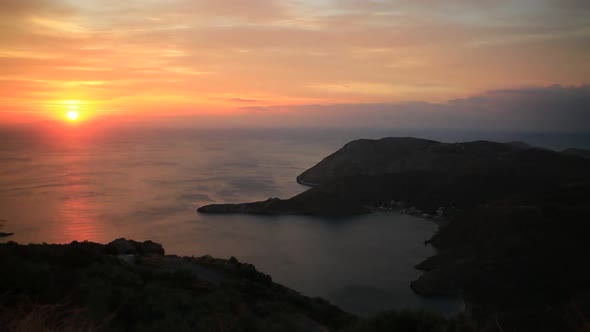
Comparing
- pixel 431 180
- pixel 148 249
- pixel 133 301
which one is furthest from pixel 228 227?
pixel 133 301

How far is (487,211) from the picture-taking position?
27.6m

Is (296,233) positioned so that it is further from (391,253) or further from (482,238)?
(482,238)

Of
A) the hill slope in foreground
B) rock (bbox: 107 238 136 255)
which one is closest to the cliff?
rock (bbox: 107 238 136 255)

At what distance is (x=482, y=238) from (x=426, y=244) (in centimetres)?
643

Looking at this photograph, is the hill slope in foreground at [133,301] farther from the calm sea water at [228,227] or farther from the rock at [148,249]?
the calm sea water at [228,227]

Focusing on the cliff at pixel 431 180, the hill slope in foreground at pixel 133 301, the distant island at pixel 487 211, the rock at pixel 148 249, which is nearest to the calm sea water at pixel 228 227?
the distant island at pixel 487 211

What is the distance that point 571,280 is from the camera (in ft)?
59.6

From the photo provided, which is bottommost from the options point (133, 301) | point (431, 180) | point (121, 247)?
point (121, 247)

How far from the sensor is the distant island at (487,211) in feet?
57.4

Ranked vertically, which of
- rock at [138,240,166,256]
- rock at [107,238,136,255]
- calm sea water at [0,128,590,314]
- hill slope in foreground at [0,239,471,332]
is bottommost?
calm sea water at [0,128,590,314]

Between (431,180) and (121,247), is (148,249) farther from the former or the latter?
(431,180)

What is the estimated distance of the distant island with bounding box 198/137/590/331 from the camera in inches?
689

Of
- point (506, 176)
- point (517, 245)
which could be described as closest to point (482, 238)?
point (517, 245)

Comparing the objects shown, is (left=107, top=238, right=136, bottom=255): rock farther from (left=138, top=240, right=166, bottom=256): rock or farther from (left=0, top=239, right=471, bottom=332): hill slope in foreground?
(left=0, top=239, right=471, bottom=332): hill slope in foreground
